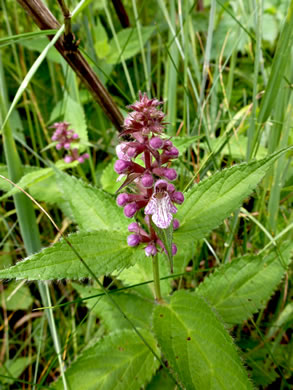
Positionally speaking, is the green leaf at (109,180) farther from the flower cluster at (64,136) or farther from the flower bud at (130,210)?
the flower bud at (130,210)

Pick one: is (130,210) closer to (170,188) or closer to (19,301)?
(170,188)

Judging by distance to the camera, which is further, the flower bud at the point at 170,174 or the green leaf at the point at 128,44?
the green leaf at the point at 128,44

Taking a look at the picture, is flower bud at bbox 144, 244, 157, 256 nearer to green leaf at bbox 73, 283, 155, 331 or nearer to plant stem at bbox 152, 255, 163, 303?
plant stem at bbox 152, 255, 163, 303

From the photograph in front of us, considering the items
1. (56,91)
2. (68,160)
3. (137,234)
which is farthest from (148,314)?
(56,91)

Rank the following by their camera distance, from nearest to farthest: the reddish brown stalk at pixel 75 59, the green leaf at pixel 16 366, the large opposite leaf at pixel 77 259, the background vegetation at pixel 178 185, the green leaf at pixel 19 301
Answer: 1. the large opposite leaf at pixel 77 259
2. the reddish brown stalk at pixel 75 59
3. the background vegetation at pixel 178 185
4. the green leaf at pixel 16 366
5. the green leaf at pixel 19 301

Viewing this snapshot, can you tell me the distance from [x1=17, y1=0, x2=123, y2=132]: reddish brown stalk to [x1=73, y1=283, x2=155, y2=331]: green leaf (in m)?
0.85

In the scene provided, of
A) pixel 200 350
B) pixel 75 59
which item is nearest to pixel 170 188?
pixel 200 350

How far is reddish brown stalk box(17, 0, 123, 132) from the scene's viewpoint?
4.70ft

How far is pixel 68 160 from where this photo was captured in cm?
221

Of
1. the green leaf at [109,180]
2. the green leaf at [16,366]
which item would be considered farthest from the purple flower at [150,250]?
the green leaf at [16,366]

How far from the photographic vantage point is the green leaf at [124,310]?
1587 millimetres

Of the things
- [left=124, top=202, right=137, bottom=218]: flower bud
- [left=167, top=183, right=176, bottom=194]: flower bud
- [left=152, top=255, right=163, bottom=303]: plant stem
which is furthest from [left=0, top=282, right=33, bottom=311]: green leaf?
[left=167, top=183, right=176, bottom=194]: flower bud

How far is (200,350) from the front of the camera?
1.11m

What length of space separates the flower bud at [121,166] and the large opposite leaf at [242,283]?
652 millimetres
